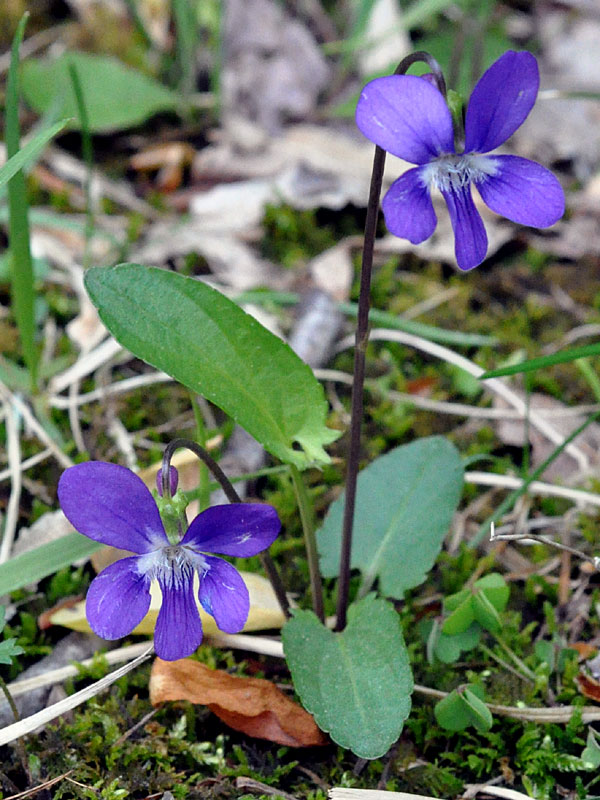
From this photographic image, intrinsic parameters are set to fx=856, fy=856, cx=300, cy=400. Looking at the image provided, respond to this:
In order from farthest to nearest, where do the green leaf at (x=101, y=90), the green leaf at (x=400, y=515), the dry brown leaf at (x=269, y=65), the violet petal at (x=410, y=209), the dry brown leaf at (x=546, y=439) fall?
the dry brown leaf at (x=269, y=65)
the green leaf at (x=101, y=90)
the dry brown leaf at (x=546, y=439)
the green leaf at (x=400, y=515)
the violet petal at (x=410, y=209)

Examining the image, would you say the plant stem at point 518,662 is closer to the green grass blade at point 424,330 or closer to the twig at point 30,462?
the green grass blade at point 424,330

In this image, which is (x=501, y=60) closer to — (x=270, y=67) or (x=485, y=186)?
(x=485, y=186)

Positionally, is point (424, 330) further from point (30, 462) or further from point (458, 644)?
point (30, 462)

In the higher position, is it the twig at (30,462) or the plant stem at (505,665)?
the twig at (30,462)

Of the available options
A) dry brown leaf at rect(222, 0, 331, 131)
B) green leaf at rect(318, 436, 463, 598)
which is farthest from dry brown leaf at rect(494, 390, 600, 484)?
dry brown leaf at rect(222, 0, 331, 131)

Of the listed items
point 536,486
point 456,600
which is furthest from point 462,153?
point 536,486

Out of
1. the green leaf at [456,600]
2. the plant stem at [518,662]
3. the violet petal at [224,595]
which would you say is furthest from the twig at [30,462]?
the plant stem at [518,662]
